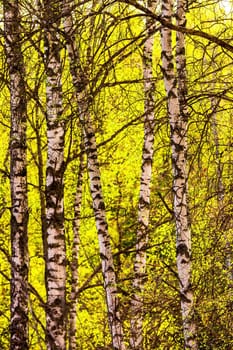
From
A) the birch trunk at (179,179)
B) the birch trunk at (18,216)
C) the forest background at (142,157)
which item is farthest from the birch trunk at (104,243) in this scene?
the birch trunk at (179,179)

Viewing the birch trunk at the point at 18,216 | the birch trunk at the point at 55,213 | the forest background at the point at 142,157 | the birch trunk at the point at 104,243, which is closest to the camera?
the forest background at the point at 142,157

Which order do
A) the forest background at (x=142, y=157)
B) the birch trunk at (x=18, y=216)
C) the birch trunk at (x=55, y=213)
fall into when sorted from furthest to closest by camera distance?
the birch trunk at (x=18, y=216) < the birch trunk at (x=55, y=213) < the forest background at (x=142, y=157)

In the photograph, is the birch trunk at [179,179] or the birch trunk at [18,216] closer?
the birch trunk at [179,179]

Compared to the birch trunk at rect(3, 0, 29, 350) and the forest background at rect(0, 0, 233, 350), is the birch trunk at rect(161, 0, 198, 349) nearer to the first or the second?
the forest background at rect(0, 0, 233, 350)

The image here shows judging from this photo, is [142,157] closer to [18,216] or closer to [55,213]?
[18,216]

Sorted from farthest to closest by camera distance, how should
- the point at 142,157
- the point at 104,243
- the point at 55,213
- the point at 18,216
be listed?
the point at 142,157 → the point at 18,216 → the point at 104,243 → the point at 55,213

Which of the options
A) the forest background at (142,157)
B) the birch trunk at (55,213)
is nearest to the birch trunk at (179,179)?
the forest background at (142,157)

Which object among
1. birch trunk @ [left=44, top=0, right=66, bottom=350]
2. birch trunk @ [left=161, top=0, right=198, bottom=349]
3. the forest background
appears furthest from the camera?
birch trunk @ [left=44, top=0, right=66, bottom=350]

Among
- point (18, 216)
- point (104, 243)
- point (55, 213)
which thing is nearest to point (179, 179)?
point (55, 213)

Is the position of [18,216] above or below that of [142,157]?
below

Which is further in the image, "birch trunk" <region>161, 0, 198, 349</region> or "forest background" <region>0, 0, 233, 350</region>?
"birch trunk" <region>161, 0, 198, 349</region>

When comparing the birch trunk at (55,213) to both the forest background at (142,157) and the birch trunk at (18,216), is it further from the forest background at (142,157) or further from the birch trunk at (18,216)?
Result: the birch trunk at (18,216)

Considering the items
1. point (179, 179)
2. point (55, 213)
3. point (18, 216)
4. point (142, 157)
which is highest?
point (142, 157)

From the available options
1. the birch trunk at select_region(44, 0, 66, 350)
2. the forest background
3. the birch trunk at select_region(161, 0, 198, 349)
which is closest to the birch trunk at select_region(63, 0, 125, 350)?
the forest background
